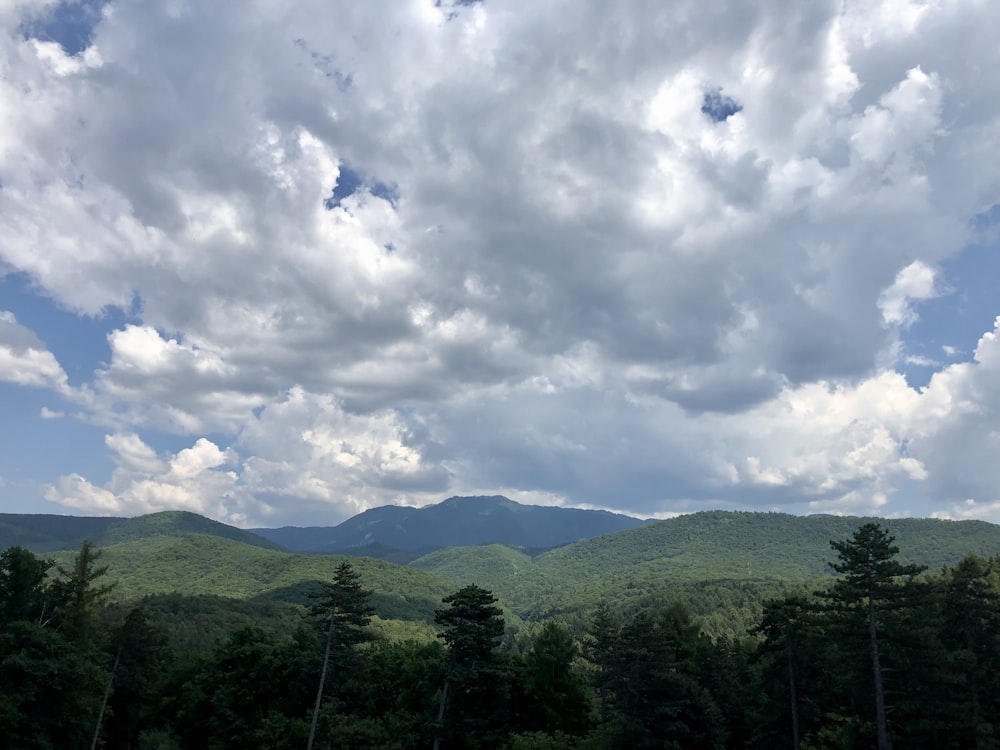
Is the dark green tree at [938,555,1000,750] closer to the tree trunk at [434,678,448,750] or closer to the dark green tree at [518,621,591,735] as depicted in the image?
the dark green tree at [518,621,591,735]

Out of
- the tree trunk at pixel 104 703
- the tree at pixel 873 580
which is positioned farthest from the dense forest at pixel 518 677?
the tree trunk at pixel 104 703

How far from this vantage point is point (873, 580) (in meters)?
38.1

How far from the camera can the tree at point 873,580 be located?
37.3 m

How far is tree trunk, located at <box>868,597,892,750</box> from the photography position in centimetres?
3569

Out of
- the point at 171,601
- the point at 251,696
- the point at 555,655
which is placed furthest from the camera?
the point at 171,601

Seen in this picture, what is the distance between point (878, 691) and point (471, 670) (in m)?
28.7

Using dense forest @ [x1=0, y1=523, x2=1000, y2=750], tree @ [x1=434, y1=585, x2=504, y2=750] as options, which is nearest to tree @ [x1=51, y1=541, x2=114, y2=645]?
dense forest @ [x1=0, y1=523, x2=1000, y2=750]

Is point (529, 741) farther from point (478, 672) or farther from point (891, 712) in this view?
point (891, 712)

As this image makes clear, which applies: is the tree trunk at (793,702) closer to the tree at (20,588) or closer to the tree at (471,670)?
the tree at (471,670)

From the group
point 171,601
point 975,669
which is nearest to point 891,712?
point 975,669

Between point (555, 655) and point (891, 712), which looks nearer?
point (891, 712)

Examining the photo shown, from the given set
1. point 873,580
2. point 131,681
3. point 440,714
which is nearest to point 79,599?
point 131,681

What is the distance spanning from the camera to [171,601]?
192 meters

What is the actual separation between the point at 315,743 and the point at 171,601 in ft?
559
